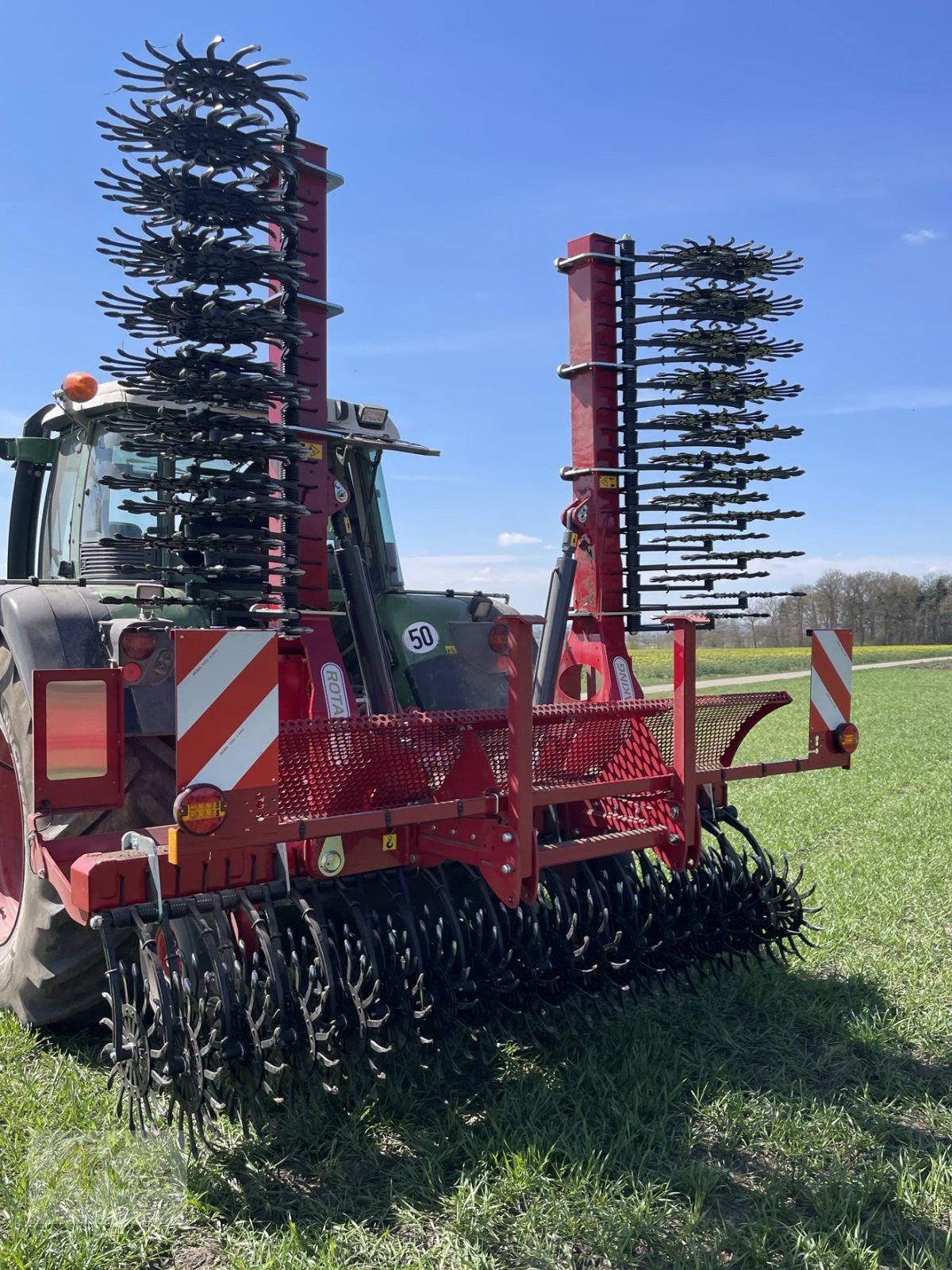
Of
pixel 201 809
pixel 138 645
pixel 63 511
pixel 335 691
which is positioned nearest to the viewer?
pixel 201 809

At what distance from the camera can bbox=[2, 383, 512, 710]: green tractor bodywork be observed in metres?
3.95

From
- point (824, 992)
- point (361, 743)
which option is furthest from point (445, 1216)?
point (824, 992)

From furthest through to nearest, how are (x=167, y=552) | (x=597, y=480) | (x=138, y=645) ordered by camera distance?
1. (x=597, y=480)
2. (x=167, y=552)
3. (x=138, y=645)

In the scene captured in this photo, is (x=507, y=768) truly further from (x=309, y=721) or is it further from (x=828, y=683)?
(x=828, y=683)

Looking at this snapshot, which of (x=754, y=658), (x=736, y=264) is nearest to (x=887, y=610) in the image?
(x=754, y=658)

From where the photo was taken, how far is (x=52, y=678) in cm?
270

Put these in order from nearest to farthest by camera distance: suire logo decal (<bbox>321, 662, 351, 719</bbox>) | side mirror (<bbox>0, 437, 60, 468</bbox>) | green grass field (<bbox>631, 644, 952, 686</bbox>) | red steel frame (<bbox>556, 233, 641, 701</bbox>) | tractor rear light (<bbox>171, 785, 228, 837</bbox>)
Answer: tractor rear light (<bbox>171, 785, 228, 837</bbox>) < suire logo decal (<bbox>321, 662, 351, 719</bbox>) < red steel frame (<bbox>556, 233, 641, 701</bbox>) < side mirror (<bbox>0, 437, 60, 468</bbox>) < green grass field (<bbox>631, 644, 952, 686</bbox>)

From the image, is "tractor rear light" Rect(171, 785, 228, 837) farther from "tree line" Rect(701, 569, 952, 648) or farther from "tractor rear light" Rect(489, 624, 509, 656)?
"tree line" Rect(701, 569, 952, 648)

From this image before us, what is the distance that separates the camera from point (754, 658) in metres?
50.0

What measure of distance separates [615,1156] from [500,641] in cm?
150

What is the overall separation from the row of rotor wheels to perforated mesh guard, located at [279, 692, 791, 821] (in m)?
0.35

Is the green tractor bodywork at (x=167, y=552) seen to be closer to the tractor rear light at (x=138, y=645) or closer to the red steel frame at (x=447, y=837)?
the tractor rear light at (x=138, y=645)

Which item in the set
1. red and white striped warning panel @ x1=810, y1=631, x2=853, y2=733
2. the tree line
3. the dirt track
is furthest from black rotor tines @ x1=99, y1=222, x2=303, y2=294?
the tree line

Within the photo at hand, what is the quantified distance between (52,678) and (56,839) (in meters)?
0.55
